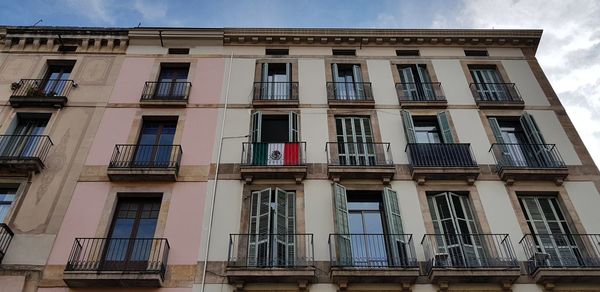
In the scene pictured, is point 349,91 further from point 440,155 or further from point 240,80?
point 440,155

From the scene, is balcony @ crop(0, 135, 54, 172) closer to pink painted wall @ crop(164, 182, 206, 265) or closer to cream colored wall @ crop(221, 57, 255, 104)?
pink painted wall @ crop(164, 182, 206, 265)

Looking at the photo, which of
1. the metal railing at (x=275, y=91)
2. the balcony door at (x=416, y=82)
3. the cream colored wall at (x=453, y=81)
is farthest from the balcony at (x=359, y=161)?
the cream colored wall at (x=453, y=81)

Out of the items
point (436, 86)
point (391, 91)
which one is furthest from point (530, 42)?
point (391, 91)

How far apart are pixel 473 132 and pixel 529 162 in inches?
82.2

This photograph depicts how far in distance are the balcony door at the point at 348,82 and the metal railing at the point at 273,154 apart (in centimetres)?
333

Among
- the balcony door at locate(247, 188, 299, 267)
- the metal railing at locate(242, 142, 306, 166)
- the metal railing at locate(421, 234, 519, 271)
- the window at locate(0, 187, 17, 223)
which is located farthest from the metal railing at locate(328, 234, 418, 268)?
the window at locate(0, 187, 17, 223)

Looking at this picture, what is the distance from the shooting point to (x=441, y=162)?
14836mm

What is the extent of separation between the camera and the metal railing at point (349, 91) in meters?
17.3

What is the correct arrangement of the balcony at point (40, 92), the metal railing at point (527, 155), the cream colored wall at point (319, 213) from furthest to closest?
the balcony at point (40, 92) → the metal railing at point (527, 155) → the cream colored wall at point (319, 213)

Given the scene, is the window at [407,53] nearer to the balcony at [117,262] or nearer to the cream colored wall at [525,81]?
the cream colored wall at [525,81]

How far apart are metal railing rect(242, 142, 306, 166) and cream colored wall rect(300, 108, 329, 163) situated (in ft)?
0.95

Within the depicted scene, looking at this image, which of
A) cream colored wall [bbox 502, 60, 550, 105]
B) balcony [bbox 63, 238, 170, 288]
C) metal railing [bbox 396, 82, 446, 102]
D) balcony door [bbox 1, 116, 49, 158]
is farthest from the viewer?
cream colored wall [bbox 502, 60, 550, 105]

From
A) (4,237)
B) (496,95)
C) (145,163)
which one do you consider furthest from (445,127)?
(4,237)

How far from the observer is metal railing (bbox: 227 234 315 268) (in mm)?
12352
